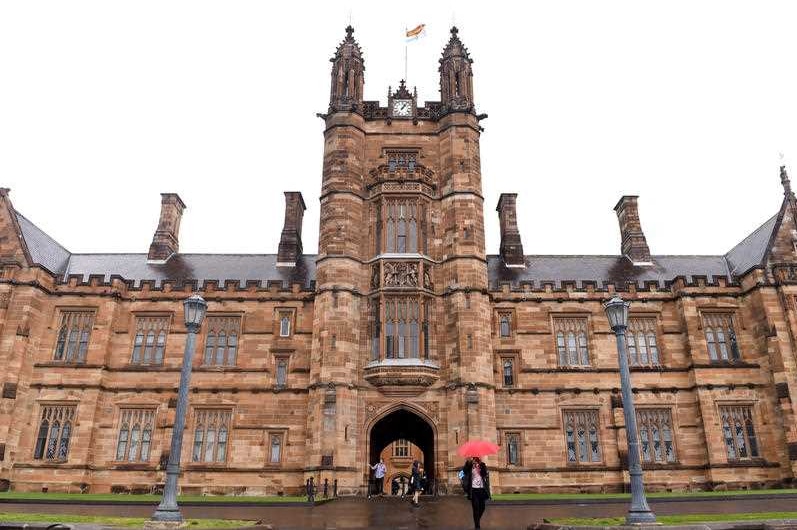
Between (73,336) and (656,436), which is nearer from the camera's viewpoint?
(656,436)

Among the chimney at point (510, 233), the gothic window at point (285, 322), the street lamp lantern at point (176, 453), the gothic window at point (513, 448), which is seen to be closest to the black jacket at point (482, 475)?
the street lamp lantern at point (176, 453)

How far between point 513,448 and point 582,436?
11.2 ft

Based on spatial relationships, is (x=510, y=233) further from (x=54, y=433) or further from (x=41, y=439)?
(x=41, y=439)

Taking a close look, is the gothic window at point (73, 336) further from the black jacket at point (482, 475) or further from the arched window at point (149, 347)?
the black jacket at point (482, 475)

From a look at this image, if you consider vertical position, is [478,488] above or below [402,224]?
below

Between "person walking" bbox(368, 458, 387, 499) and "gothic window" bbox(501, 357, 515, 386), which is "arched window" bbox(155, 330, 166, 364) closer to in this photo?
"person walking" bbox(368, 458, 387, 499)

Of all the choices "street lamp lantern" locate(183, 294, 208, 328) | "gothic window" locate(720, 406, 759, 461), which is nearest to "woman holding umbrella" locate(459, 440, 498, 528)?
"street lamp lantern" locate(183, 294, 208, 328)

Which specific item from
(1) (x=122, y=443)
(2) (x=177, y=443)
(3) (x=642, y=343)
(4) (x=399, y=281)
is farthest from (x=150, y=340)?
(3) (x=642, y=343)

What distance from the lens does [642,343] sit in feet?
96.5

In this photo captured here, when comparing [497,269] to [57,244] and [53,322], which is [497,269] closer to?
[53,322]

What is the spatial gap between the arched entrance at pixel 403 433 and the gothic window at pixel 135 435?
10601 millimetres

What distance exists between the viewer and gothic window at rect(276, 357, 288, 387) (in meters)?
28.3

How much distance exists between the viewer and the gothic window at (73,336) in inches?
1113

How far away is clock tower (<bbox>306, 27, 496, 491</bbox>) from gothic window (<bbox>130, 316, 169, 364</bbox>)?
26.4 ft
